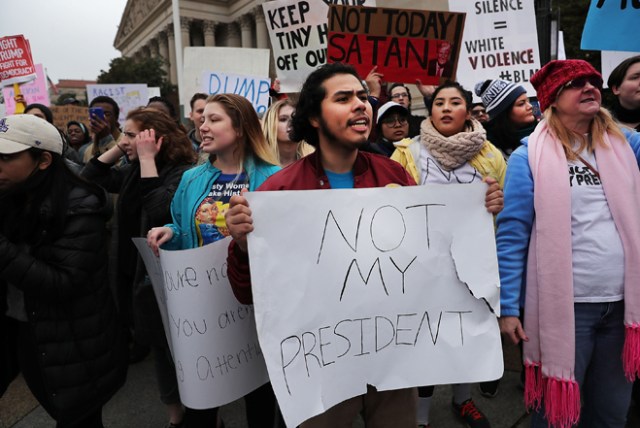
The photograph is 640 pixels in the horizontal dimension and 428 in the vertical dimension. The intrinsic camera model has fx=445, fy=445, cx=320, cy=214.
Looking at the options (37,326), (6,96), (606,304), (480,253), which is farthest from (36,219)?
(6,96)

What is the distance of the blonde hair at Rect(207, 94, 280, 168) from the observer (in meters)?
2.21

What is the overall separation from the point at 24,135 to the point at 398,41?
109 inches

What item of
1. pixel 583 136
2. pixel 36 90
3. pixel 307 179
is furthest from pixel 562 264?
pixel 36 90

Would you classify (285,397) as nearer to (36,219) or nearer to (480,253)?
(480,253)

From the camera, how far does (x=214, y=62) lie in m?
5.93

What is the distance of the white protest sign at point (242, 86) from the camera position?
526 centimetres

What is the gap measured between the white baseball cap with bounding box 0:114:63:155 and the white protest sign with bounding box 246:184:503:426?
1.13m

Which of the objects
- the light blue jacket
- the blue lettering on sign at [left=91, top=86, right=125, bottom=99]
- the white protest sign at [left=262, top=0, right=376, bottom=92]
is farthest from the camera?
the blue lettering on sign at [left=91, top=86, right=125, bottom=99]

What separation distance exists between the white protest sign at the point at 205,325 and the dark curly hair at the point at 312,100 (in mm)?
526

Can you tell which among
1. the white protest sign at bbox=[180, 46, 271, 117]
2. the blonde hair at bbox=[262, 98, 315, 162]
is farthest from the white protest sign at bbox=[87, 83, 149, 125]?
the blonde hair at bbox=[262, 98, 315, 162]

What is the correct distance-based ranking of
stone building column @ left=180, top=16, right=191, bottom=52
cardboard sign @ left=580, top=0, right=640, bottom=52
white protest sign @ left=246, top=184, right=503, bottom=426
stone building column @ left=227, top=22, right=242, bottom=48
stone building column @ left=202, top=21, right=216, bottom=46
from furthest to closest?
stone building column @ left=227, top=22, right=242, bottom=48 → stone building column @ left=202, top=21, right=216, bottom=46 → stone building column @ left=180, top=16, right=191, bottom=52 → cardboard sign @ left=580, top=0, right=640, bottom=52 → white protest sign @ left=246, top=184, right=503, bottom=426

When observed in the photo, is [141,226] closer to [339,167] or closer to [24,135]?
[24,135]

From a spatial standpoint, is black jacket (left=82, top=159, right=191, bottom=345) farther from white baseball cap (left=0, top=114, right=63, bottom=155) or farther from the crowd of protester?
white baseball cap (left=0, top=114, right=63, bottom=155)

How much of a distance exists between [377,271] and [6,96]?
757cm
